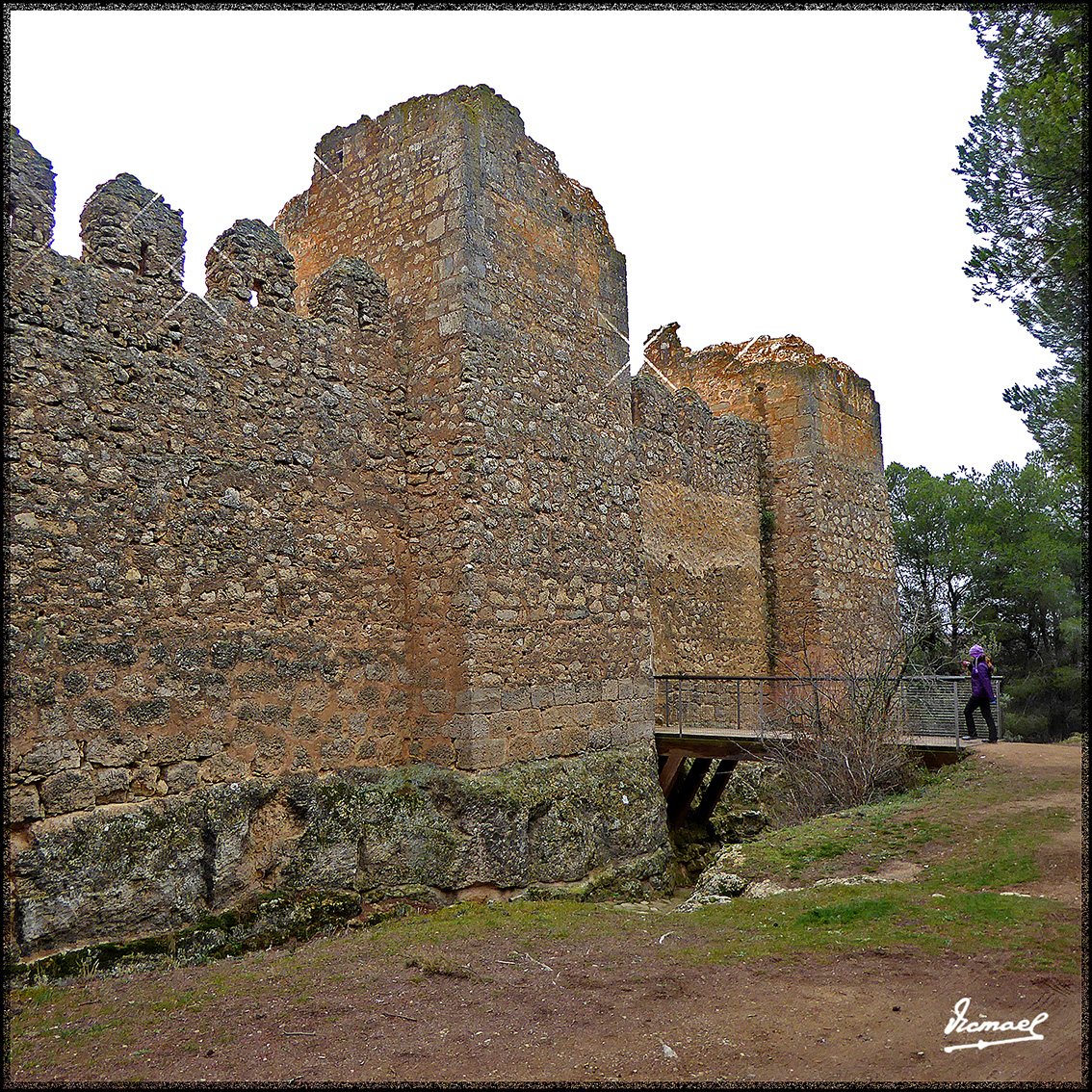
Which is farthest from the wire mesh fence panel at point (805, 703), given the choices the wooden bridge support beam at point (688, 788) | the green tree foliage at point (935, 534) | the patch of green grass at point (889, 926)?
the green tree foliage at point (935, 534)

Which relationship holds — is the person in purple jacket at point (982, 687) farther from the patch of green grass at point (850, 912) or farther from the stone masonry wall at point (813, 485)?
Answer: the patch of green grass at point (850, 912)

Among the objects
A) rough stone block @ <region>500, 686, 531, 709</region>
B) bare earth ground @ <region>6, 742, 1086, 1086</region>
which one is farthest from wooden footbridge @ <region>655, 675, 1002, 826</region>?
bare earth ground @ <region>6, 742, 1086, 1086</region>

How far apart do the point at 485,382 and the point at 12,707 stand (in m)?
4.65

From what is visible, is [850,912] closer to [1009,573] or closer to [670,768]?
[670,768]

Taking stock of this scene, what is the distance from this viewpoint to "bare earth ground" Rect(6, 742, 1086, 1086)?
12.9 feet

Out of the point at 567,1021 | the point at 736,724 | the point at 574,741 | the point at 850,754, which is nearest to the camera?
the point at 567,1021

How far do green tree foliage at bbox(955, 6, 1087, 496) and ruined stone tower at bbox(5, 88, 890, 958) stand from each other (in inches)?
154

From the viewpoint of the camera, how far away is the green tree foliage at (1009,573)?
23297 millimetres

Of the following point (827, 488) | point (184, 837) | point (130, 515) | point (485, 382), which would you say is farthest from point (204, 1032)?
point (827, 488)

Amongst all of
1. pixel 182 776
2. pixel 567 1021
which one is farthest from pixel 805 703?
pixel 182 776

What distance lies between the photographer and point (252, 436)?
23.7 feet

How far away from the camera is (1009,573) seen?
24.2 meters

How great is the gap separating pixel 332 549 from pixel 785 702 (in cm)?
771

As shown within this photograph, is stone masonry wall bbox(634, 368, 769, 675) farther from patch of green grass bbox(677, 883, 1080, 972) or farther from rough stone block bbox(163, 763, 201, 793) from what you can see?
rough stone block bbox(163, 763, 201, 793)
